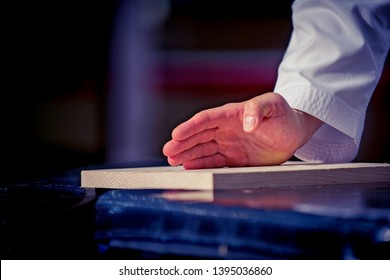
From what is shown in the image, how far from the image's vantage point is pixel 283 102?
100cm

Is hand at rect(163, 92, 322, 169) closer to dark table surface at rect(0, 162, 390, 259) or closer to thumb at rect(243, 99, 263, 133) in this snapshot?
thumb at rect(243, 99, 263, 133)

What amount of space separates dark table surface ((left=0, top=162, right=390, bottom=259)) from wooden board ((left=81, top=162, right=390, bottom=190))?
0.03 metres

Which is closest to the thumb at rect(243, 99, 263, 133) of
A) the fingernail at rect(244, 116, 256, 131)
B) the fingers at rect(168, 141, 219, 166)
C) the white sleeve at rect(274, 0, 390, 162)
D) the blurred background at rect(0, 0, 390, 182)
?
the fingernail at rect(244, 116, 256, 131)

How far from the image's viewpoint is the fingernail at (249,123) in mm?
899

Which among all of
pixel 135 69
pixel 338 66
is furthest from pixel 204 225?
pixel 135 69

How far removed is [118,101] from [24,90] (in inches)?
19.7

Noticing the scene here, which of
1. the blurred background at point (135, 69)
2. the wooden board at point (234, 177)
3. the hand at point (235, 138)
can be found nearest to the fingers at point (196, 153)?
the hand at point (235, 138)

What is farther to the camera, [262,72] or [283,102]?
[262,72]

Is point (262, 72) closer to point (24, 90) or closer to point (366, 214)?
point (24, 90)

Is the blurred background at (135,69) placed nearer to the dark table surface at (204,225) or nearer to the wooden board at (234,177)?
the wooden board at (234,177)

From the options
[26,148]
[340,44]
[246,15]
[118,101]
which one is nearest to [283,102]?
[340,44]

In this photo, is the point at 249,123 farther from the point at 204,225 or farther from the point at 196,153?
the point at 204,225

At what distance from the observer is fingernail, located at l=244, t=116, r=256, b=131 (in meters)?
0.90

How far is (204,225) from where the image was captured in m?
0.59
